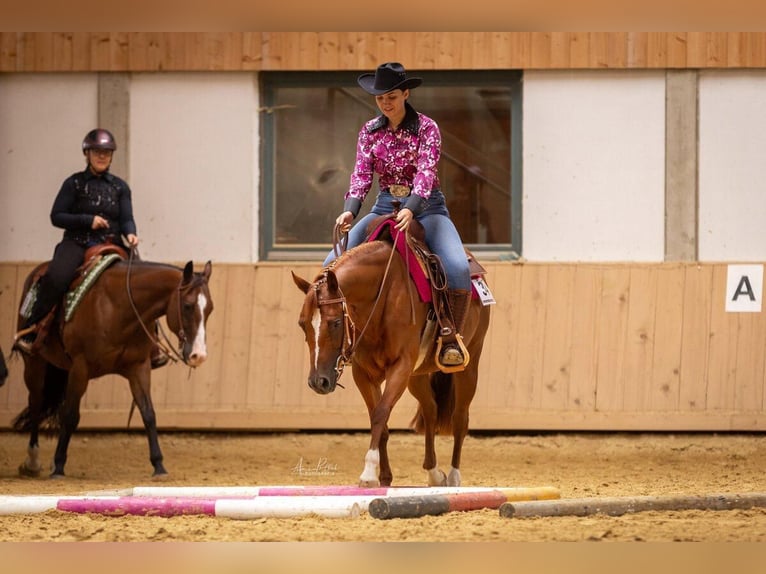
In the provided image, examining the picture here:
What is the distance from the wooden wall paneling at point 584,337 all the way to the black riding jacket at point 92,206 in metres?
4.05

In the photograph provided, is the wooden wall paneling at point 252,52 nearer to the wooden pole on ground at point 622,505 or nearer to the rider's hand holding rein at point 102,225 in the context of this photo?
the rider's hand holding rein at point 102,225

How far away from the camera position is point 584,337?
9.83 m

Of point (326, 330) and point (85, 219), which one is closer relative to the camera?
point (326, 330)

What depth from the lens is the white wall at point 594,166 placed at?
1012 cm

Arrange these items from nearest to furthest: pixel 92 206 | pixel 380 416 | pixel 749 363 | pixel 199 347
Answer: pixel 380 416, pixel 199 347, pixel 92 206, pixel 749 363

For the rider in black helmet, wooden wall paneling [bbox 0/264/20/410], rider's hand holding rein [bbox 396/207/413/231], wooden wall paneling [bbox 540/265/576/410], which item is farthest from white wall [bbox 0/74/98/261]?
rider's hand holding rein [bbox 396/207/413/231]

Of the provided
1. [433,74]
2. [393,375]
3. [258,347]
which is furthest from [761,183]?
[393,375]

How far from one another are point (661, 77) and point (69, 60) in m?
5.64

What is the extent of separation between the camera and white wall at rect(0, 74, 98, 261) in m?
10.5

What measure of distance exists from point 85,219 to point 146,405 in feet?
4.93

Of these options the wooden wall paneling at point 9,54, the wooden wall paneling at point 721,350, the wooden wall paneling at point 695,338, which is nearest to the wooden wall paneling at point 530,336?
the wooden wall paneling at point 695,338

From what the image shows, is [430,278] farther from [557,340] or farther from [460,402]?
[557,340]

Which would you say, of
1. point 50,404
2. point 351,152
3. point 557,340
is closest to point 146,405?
point 50,404

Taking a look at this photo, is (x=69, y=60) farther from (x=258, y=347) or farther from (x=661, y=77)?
(x=661, y=77)
